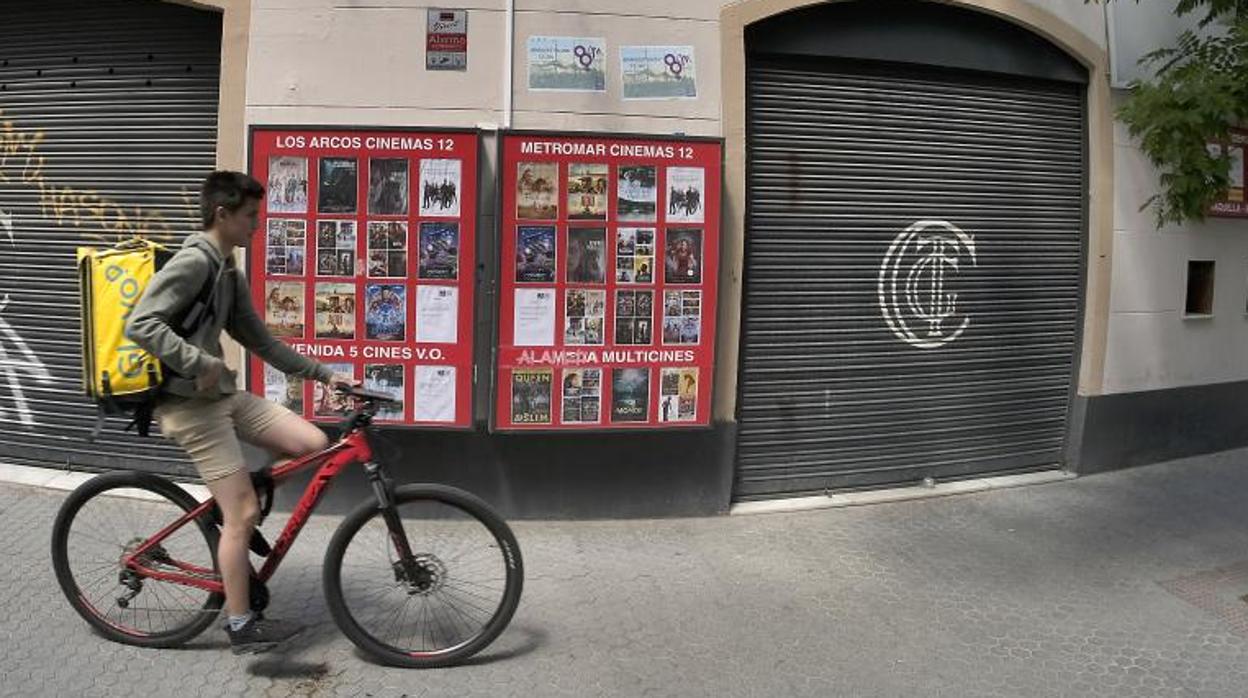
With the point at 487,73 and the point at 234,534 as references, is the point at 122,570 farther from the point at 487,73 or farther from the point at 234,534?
the point at 487,73

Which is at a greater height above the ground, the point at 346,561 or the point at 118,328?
the point at 118,328

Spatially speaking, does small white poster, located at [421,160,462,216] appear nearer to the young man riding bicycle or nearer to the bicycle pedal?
the young man riding bicycle

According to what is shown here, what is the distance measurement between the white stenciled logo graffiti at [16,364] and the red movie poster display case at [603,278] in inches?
126

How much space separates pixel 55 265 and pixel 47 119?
0.95 m

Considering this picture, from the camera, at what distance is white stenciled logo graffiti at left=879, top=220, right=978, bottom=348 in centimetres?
601

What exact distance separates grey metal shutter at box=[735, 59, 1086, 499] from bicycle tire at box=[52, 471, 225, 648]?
3.34 meters

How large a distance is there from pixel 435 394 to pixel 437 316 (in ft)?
1.48

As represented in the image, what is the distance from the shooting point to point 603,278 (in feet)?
16.6

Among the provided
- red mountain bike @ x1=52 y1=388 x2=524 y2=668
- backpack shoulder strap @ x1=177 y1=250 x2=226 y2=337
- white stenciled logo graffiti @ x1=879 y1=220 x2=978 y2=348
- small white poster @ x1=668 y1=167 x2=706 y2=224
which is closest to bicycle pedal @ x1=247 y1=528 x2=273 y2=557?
red mountain bike @ x1=52 y1=388 x2=524 y2=668

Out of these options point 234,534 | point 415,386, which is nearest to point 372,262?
point 415,386

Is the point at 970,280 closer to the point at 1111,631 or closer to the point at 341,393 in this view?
the point at 1111,631

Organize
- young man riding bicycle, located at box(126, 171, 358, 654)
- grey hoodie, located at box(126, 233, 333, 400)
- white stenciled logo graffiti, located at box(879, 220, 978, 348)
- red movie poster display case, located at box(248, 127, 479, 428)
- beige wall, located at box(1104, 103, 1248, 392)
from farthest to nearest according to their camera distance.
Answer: beige wall, located at box(1104, 103, 1248, 392), white stenciled logo graffiti, located at box(879, 220, 978, 348), red movie poster display case, located at box(248, 127, 479, 428), young man riding bicycle, located at box(126, 171, 358, 654), grey hoodie, located at box(126, 233, 333, 400)

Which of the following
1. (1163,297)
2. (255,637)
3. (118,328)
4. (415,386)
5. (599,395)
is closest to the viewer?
(118,328)

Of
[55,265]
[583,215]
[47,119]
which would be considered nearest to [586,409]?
[583,215]
